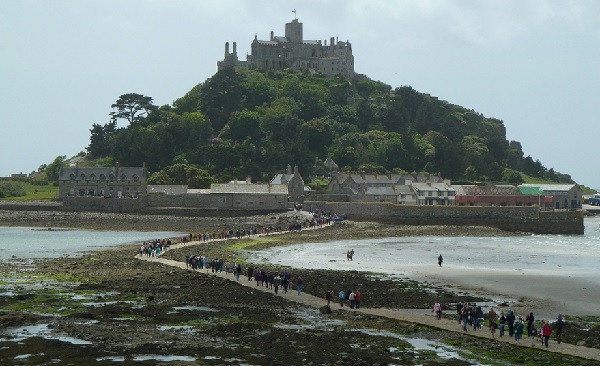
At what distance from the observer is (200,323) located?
2527 centimetres

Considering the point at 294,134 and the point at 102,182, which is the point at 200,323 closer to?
the point at 102,182

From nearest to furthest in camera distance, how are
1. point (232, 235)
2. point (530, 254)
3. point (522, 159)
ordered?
point (530, 254) → point (232, 235) → point (522, 159)

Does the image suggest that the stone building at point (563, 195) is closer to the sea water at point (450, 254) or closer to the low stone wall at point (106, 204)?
the sea water at point (450, 254)

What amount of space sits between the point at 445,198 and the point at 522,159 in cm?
4892

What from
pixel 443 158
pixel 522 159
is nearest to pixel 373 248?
pixel 443 158

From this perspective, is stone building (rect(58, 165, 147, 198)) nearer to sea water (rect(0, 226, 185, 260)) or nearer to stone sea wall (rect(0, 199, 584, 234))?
stone sea wall (rect(0, 199, 584, 234))

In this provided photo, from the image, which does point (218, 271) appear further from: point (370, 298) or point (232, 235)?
point (232, 235)

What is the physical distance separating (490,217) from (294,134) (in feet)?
134

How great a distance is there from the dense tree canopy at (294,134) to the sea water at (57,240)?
2248 cm

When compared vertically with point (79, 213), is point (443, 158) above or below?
above

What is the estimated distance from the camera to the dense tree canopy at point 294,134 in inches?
3775

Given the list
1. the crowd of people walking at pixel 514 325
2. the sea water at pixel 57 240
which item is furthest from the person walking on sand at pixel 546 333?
the sea water at pixel 57 240

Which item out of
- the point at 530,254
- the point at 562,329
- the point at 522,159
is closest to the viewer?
the point at 562,329

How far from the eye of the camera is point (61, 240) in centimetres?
5669
